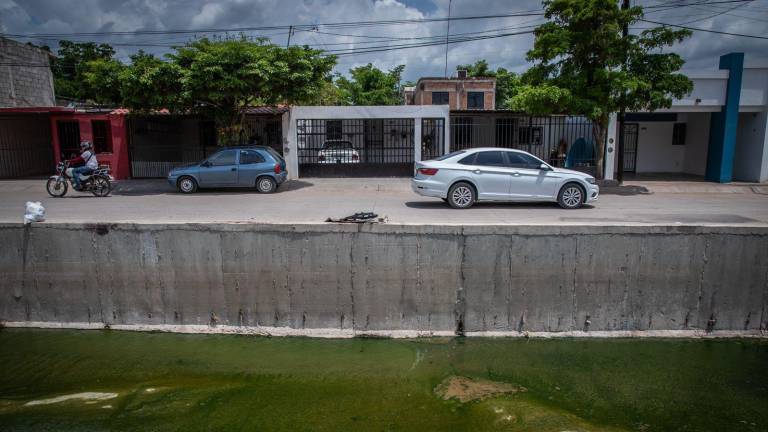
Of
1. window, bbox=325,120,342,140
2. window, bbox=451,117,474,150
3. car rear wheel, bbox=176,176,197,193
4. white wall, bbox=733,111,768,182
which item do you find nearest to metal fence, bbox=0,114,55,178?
car rear wheel, bbox=176,176,197,193

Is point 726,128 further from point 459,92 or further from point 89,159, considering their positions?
point 89,159

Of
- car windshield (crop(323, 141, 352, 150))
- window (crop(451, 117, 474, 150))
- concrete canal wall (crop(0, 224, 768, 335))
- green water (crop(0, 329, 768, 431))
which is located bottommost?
green water (crop(0, 329, 768, 431))

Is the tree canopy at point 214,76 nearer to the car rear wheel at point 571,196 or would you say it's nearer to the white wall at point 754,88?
the car rear wheel at point 571,196

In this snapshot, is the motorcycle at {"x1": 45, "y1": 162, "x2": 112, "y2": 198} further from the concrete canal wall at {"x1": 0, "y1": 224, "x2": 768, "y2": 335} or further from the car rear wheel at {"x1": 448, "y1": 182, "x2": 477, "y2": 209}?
the car rear wheel at {"x1": 448, "y1": 182, "x2": 477, "y2": 209}

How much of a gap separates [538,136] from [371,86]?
2605cm

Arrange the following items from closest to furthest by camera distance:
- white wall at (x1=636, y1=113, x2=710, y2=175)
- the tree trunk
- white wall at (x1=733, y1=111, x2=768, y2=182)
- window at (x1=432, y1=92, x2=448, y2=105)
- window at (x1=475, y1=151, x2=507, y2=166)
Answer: window at (x1=475, y1=151, x2=507, y2=166) → the tree trunk → white wall at (x1=733, y1=111, x2=768, y2=182) → white wall at (x1=636, y1=113, x2=710, y2=175) → window at (x1=432, y1=92, x2=448, y2=105)

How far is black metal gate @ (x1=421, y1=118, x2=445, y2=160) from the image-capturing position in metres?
19.8

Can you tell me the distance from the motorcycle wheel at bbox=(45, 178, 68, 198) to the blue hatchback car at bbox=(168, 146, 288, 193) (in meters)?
3.09

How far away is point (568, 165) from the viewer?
2050 centimetres

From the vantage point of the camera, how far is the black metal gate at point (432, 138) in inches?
781

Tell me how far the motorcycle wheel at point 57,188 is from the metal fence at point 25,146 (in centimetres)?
717

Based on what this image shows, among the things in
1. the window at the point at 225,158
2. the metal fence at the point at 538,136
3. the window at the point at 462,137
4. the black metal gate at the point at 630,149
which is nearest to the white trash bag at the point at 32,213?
the window at the point at 225,158

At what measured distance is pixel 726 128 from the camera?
18.7m

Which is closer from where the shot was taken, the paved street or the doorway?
the paved street
